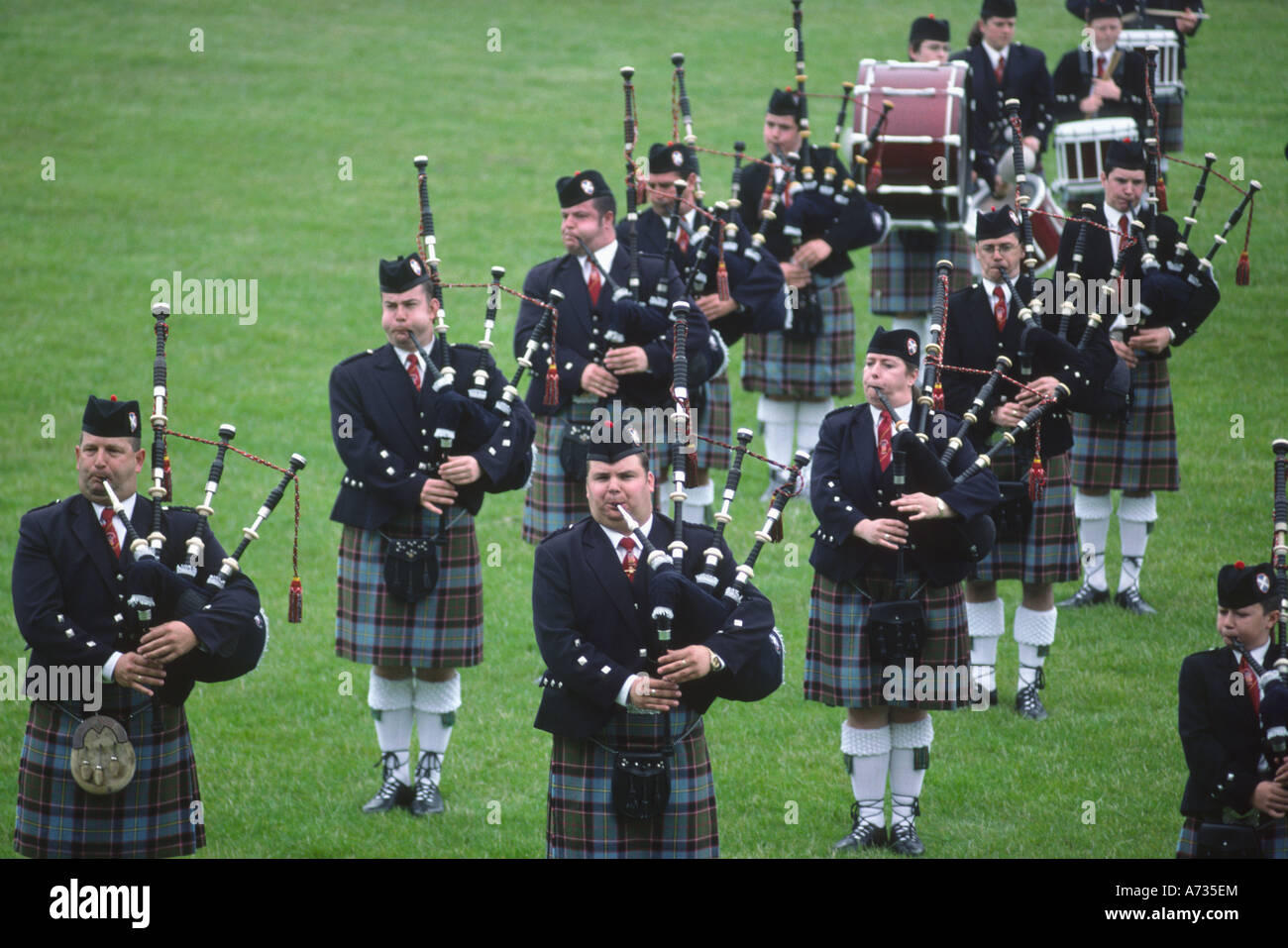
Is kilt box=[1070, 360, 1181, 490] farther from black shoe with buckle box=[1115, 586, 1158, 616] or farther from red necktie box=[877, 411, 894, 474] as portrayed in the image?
red necktie box=[877, 411, 894, 474]

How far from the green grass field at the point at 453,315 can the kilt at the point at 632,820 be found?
138 centimetres

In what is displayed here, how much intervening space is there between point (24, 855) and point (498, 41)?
16.5 metres

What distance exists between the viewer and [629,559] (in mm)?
5340

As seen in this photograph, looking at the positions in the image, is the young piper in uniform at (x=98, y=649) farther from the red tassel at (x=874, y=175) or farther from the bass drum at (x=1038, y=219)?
the bass drum at (x=1038, y=219)

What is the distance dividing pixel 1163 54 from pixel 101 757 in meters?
10.9

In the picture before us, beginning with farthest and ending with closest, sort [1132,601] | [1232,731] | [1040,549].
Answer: [1132,601], [1040,549], [1232,731]

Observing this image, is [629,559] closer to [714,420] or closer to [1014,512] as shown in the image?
[1014,512]

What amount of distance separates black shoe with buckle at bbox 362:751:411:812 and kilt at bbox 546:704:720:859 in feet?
6.08

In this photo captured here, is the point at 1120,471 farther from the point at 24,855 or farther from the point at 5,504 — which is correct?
the point at 5,504

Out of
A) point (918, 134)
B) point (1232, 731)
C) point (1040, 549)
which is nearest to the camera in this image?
point (1232, 731)

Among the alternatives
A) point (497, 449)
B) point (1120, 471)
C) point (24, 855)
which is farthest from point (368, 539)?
point (1120, 471)

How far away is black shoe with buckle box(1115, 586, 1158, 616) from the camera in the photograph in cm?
897

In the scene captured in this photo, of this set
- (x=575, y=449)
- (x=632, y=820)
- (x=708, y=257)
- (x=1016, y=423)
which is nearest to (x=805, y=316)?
(x=708, y=257)

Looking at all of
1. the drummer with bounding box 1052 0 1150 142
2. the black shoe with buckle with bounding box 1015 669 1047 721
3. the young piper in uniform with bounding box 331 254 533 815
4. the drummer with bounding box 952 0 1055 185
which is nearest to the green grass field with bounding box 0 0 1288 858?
the black shoe with buckle with bounding box 1015 669 1047 721
